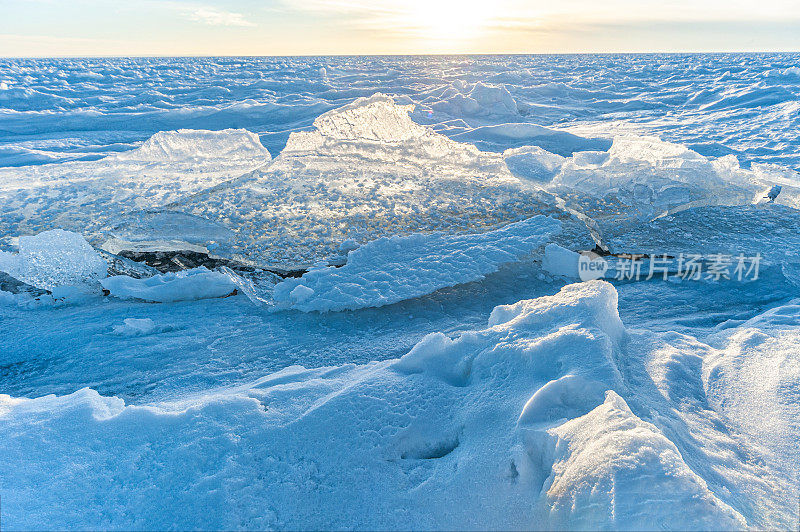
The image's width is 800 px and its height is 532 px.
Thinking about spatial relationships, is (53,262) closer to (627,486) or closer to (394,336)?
(394,336)

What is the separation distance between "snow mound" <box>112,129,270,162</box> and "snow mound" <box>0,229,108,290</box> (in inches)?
118

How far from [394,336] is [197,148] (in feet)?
16.7

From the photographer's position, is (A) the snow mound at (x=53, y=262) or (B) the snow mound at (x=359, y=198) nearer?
(A) the snow mound at (x=53, y=262)

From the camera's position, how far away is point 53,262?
3318 mm

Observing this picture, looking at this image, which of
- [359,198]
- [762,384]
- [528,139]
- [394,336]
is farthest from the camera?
[528,139]

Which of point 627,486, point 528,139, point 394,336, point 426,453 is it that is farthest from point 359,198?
point 528,139

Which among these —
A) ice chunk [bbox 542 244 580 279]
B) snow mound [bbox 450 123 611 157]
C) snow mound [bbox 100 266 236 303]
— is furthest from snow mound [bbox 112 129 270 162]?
ice chunk [bbox 542 244 580 279]

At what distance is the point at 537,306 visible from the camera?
216cm

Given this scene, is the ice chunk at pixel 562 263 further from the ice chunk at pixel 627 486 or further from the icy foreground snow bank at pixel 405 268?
the ice chunk at pixel 627 486

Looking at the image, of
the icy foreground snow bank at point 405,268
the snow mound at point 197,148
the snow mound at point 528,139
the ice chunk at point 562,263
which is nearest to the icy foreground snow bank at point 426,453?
the icy foreground snow bank at point 405,268

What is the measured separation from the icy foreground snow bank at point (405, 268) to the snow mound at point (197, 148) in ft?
10.8

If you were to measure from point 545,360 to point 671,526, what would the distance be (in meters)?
0.73

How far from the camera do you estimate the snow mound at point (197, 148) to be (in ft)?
20.4

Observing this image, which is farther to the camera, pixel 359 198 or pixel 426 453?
pixel 359 198
